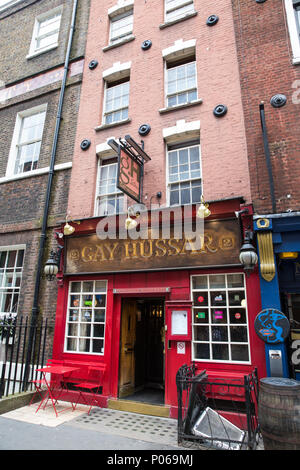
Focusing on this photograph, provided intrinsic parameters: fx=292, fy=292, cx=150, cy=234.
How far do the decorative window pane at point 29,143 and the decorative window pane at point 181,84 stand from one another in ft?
16.5

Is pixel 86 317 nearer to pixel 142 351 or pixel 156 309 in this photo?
pixel 142 351

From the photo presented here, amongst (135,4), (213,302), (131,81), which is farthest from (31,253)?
(135,4)

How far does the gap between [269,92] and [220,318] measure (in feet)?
18.9

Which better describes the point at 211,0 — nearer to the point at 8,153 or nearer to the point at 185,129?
the point at 185,129

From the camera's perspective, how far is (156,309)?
30.2 feet

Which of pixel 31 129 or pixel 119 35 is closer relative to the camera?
pixel 119 35

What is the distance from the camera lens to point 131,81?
31.2 feet

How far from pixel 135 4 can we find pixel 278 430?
13072 mm

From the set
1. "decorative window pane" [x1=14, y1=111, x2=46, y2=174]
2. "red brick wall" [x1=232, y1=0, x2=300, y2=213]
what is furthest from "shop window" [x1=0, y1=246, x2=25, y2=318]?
"red brick wall" [x1=232, y1=0, x2=300, y2=213]

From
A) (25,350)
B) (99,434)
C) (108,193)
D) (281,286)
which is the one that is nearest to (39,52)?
(108,193)

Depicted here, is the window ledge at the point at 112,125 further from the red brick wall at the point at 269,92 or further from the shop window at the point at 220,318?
the shop window at the point at 220,318

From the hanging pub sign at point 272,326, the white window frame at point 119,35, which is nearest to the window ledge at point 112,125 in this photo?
the white window frame at point 119,35

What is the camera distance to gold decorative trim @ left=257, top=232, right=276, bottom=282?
6.01m

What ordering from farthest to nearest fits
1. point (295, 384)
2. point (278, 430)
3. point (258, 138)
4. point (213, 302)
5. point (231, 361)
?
point (258, 138) < point (213, 302) < point (231, 361) < point (295, 384) < point (278, 430)
